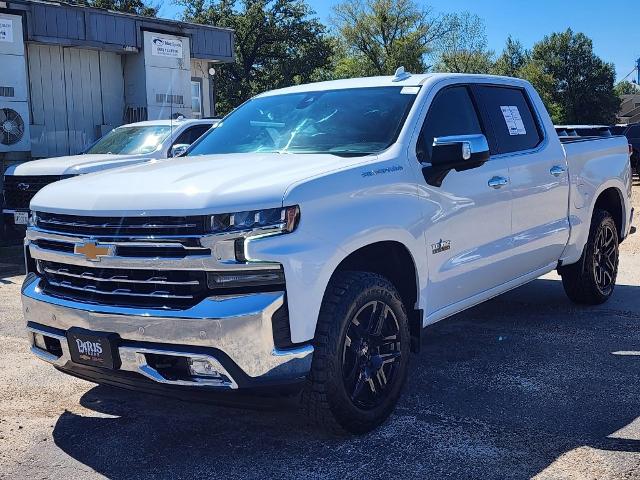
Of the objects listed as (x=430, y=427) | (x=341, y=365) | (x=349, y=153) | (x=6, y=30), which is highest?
(x=6, y=30)

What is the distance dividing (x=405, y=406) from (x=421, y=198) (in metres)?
1.21

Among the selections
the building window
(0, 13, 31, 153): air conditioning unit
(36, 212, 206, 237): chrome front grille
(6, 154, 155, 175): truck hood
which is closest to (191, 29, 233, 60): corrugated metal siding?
the building window

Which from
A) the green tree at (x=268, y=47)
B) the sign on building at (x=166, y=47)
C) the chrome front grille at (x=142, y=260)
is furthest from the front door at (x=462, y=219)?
the green tree at (x=268, y=47)

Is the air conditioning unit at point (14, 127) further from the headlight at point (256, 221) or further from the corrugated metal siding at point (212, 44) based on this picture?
the headlight at point (256, 221)

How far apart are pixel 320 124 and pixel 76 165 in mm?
6308

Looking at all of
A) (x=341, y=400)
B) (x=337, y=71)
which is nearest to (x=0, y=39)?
(x=341, y=400)

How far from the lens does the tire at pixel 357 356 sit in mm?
3629

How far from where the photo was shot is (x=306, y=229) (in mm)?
3529

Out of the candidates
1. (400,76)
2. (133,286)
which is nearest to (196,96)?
(400,76)

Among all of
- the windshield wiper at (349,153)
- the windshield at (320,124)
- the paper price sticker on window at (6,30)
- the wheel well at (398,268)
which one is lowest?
the wheel well at (398,268)

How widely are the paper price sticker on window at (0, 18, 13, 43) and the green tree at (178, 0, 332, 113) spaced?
1096 inches

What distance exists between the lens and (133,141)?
11.4 meters

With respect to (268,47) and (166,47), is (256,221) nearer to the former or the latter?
(166,47)

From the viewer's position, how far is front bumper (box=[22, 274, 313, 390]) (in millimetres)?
3332
